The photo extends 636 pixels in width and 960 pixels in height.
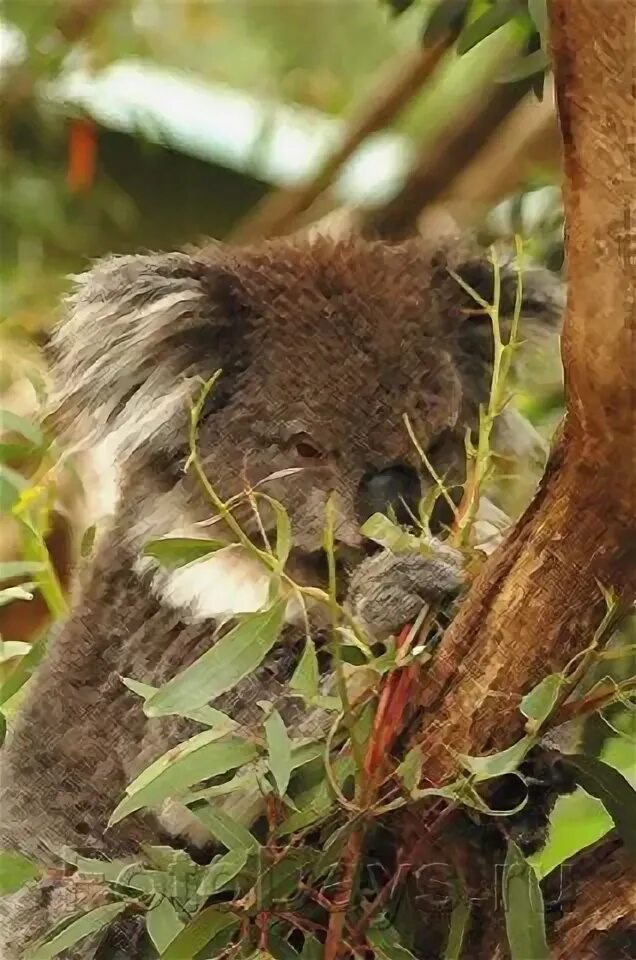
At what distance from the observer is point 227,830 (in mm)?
844

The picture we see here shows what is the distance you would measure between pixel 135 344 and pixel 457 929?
28.7 inches

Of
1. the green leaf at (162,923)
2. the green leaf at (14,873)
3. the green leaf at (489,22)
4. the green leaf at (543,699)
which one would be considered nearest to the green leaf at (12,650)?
the green leaf at (14,873)

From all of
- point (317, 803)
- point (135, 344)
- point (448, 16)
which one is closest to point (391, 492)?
point (135, 344)

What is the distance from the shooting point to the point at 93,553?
1.39 m

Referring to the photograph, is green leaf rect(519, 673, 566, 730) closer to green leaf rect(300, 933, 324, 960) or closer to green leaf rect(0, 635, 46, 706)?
green leaf rect(300, 933, 324, 960)

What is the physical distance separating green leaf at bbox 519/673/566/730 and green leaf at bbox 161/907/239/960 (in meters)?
0.27

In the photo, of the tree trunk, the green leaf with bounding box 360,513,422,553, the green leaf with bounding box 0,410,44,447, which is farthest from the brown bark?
the green leaf with bounding box 0,410,44,447

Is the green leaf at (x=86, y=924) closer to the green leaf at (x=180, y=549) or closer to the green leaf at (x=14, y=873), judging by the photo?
the green leaf at (x=14, y=873)

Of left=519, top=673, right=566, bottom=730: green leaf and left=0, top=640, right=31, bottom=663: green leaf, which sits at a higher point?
left=519, top=673, right=566, bottom=730: green leaf

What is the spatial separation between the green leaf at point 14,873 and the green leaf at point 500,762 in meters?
Result: 0.41

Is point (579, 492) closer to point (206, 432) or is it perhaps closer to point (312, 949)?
point (312, 949)

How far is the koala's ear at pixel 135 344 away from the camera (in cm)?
128

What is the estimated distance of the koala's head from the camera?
125cm

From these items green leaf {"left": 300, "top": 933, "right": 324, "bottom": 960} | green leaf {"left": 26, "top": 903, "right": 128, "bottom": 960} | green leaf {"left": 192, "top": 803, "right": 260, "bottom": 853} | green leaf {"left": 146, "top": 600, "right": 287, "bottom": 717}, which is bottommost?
green leaf {"left": 26, "top": 903, "right": 128, "bottom": 960}
